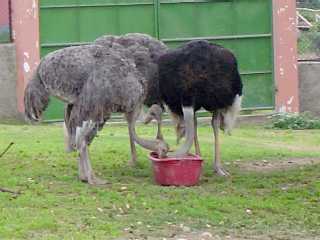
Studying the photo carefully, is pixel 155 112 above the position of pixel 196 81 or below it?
below

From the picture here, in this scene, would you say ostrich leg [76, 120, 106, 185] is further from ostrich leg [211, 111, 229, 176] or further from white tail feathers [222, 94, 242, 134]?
white tail feathers [222, 94, 242, 134]

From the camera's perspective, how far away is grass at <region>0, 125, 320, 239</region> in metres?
6.32

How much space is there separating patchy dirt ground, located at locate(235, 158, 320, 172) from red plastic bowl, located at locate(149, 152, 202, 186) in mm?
1262

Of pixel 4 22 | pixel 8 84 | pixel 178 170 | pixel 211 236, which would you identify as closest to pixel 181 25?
pixel 4 22

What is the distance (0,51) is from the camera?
535 inches

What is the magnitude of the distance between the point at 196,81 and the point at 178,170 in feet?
2.80

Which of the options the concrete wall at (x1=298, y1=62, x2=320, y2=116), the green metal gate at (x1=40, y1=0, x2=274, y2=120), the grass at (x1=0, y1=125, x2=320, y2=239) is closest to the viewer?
the grass at (x1=0, y1=125, x2=320, y2=239)

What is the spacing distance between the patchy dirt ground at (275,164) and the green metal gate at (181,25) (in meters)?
4.76

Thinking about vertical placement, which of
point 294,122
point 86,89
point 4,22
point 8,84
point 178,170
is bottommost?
point 294,122

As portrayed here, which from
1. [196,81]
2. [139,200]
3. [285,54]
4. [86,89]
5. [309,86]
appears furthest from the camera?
[309,86]

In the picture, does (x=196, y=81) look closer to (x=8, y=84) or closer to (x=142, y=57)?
(x=142, y=57)

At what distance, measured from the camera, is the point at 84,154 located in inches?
312

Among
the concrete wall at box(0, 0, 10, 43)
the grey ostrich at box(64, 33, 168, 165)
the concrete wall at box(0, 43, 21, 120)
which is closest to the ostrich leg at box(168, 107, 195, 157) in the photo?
the grey ostrich at box(64, 33, 168, 165)

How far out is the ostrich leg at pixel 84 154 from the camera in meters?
7.82
